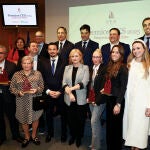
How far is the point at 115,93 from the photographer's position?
328 centimetres

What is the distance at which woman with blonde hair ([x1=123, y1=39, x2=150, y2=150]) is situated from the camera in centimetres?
315

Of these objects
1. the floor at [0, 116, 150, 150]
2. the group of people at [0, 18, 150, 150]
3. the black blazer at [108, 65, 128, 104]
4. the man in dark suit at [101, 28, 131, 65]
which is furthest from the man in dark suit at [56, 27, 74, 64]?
the floor at [0, 116, 150, 150]

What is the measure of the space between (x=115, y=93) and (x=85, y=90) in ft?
2.24

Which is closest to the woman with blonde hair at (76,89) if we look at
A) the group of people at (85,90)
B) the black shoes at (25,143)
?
the group of people at (85,90)

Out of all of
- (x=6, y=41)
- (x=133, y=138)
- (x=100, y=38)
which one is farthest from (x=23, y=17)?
(x=133, y=138)

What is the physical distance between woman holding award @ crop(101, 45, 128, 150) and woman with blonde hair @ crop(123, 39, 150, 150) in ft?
0.32

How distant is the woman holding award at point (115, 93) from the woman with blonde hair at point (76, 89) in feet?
1.52

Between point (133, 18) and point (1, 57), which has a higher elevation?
point (133, 18)

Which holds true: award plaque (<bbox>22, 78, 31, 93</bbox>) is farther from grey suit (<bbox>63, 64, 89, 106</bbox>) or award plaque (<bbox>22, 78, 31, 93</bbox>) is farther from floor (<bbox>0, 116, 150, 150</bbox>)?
floor (<bbox>0, 116, 150, 150</bbox>)

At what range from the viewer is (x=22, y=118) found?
3.95m

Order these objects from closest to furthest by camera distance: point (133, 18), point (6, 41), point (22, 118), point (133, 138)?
point (133, 138), point (22, 118), point (133, 18), point (6, 41)

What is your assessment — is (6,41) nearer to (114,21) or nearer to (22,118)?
(114,21)

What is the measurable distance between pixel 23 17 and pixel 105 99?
4298 mm

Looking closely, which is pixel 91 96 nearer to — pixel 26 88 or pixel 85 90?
pixel 85 90
